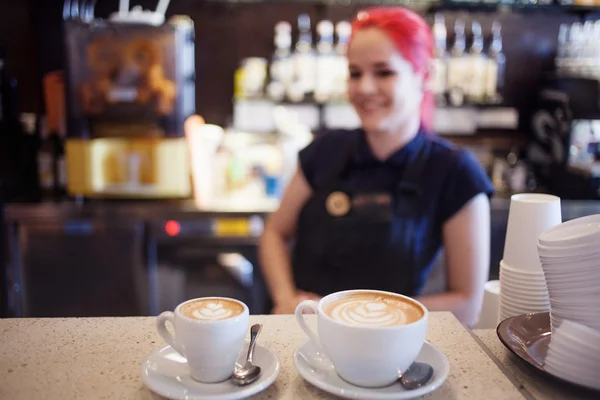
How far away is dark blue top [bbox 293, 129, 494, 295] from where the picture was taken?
64.5 inches

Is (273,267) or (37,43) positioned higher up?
A: (37,43)

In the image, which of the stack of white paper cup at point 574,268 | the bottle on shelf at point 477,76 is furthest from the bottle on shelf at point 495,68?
the stack of white paper cup at point 574,268

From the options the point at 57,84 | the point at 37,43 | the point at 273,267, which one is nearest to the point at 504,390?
the point at 273,267

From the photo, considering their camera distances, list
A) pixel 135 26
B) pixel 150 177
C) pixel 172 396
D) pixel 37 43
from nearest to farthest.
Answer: pixel 172 396 → pixel 135 26 → pixel 150 177 → pixel 37 43

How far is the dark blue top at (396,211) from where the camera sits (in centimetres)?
164

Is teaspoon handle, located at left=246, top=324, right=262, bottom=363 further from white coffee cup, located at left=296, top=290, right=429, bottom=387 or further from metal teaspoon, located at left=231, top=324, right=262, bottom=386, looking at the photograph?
white coffee cup, located at left=296, top=290, right=429, bottom=387

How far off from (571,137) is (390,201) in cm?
174

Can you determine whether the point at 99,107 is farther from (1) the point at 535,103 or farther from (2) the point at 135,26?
(1) the point at 535,103

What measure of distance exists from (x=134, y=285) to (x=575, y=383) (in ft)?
7.62

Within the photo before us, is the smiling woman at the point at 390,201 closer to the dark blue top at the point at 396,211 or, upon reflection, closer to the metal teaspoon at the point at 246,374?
the dark blue top at the point at 396,211

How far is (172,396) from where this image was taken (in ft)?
2.47

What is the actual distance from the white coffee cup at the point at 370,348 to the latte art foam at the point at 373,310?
0.02 metres

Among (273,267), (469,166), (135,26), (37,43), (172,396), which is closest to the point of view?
(172,396)

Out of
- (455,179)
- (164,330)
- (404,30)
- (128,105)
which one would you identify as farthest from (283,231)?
(128,105)
